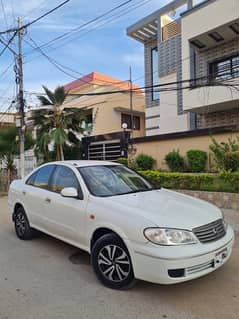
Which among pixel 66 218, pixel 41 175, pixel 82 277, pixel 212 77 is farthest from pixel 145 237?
pixel 212 77

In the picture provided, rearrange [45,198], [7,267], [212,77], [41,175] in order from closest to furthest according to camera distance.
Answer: [7,267]
[45,198]
[41,175]
[212,77]

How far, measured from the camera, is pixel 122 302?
343 cm

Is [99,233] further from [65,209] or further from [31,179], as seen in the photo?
[31,179]

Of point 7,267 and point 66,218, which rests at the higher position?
point 66,218

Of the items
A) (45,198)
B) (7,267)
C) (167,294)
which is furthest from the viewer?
(45,198)

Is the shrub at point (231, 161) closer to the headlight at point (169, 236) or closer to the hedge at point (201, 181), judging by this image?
the hedge at point (201, 181)

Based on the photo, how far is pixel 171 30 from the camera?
1864 centimetres

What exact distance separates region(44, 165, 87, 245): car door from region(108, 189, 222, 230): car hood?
1.90 feet

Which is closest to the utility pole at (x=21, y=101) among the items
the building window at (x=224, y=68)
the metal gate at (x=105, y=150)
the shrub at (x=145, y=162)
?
the metal gate at (x=105, y=150)

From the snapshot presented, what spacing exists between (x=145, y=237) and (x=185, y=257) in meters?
0.47

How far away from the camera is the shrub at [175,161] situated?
12438 millimetres

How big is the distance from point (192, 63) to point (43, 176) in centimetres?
1239

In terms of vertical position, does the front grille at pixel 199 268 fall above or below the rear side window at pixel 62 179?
below

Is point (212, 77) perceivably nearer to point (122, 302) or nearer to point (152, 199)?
point (152, 199)
